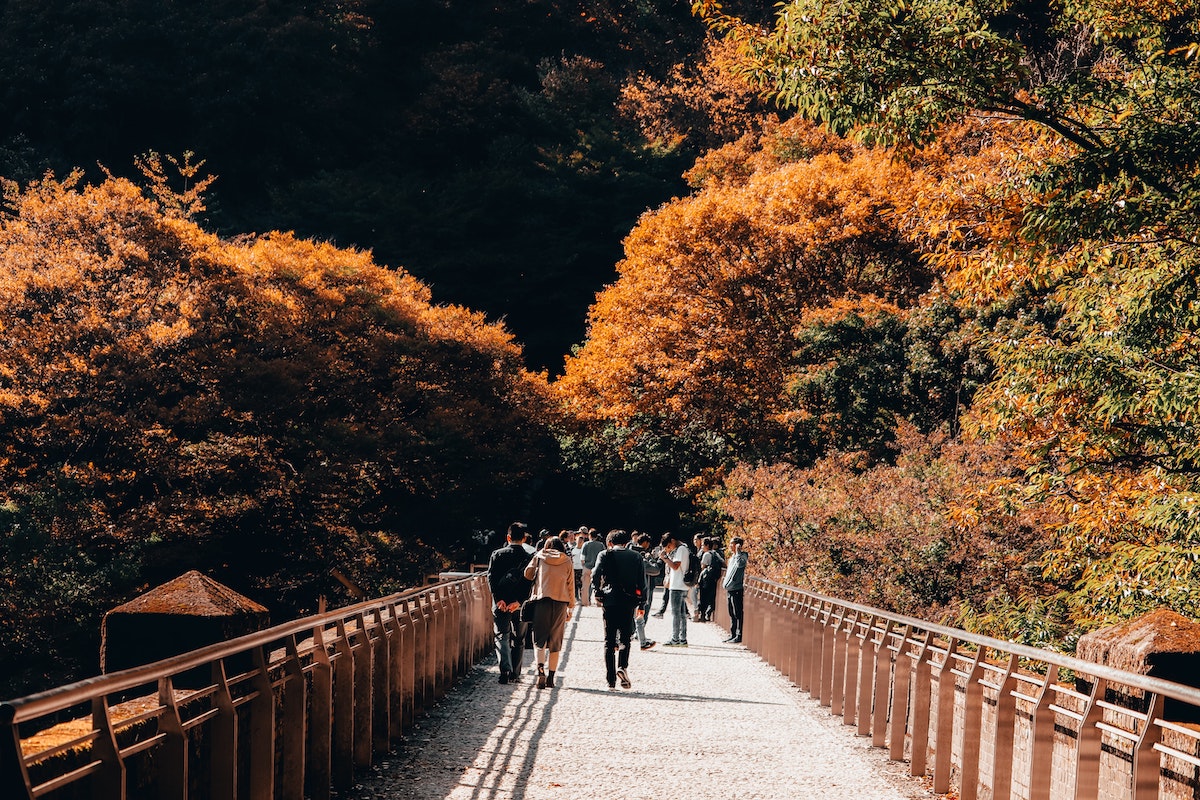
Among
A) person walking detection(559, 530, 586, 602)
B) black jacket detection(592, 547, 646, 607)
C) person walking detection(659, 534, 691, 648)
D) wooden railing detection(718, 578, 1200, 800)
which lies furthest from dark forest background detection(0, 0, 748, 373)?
wooden railing detection(718, 578, 1200, 800)

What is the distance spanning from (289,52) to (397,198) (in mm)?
7510

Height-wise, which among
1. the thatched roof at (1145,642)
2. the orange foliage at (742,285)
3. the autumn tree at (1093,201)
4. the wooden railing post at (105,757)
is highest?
the orange foliage at (742,285)

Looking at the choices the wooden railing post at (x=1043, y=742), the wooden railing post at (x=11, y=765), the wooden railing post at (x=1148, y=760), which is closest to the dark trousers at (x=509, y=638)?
the wooden railing post at (x=1043, y=742)

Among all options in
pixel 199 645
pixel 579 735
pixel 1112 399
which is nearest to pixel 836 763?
pixel 579 735

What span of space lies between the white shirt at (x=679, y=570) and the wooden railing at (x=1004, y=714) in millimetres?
6187

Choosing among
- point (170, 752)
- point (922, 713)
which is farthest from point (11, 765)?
point (922, 713)

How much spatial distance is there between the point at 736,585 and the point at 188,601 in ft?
46.5

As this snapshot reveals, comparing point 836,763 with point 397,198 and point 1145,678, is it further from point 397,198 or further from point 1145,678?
point 397,198

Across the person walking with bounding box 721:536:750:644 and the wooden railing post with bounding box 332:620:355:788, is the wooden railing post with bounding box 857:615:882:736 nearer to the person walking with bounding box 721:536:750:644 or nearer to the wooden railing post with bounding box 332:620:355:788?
the wooden railing post with bounding box 332:620:355:788

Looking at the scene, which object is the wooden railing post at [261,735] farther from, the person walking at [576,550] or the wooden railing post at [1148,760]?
the person walking at [576,550]

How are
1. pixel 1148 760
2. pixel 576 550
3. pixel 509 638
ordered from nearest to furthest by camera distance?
pixel 1148 760
pixel 509 638
pixel 576 550

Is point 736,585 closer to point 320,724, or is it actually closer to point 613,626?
point 613,626

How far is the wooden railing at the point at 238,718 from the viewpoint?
3.95 m

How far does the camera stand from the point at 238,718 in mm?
5883
